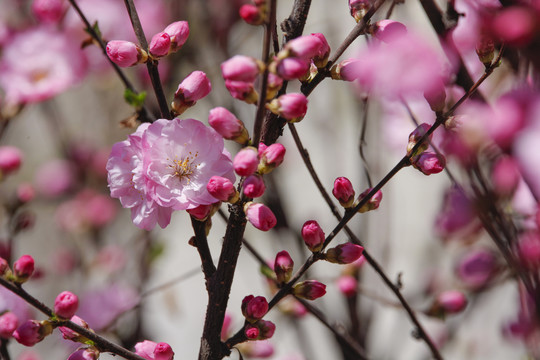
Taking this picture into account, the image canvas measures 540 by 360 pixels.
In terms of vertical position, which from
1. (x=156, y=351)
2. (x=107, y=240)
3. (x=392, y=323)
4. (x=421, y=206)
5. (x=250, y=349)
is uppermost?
(x=156, y=351)

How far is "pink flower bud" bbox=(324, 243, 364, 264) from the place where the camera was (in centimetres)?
61

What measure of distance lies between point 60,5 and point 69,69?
1.46ft

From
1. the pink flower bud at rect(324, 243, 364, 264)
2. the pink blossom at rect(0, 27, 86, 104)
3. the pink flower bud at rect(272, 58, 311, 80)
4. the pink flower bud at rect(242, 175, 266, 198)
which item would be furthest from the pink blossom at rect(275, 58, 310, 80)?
the pink blossom at rect(0, 27, 86, 104)

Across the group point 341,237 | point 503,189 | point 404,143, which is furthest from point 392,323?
point 503,189

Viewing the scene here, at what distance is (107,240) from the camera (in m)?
1.87

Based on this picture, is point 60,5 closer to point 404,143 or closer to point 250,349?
point 250,349

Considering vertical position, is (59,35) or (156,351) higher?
(59,35)

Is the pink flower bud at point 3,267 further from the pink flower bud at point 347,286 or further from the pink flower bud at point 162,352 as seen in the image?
the pink flower bud at point 347,286

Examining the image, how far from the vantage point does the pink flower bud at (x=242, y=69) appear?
49 cm

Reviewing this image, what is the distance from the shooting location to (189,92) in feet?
2.02

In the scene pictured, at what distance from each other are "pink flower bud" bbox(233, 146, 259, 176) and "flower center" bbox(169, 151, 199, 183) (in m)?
0.15

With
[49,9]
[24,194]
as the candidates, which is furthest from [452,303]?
[49,9]

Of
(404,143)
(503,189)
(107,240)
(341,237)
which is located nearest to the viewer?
(503,189)

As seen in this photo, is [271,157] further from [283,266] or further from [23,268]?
[23,268]
